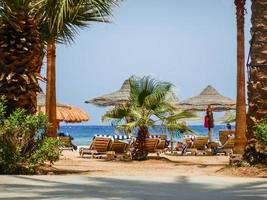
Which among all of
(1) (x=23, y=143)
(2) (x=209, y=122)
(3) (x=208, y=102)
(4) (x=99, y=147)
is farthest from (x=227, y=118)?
(1) (x=23, y=143)

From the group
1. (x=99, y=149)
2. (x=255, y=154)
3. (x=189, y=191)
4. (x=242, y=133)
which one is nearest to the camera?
(x=189, y=191)

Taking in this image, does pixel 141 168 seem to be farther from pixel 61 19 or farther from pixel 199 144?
pixel 199 144

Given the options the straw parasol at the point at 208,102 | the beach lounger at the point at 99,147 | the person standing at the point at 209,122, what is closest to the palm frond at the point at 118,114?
the beach lounger at the point at 99,147

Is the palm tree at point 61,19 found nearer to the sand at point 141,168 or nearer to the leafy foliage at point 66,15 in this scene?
the leafy foliage at point 66,15

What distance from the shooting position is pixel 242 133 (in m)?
15.4

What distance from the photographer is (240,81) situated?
15.0 metres

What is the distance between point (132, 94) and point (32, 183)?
365 inches

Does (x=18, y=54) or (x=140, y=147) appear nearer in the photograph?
(x=18, y=54)

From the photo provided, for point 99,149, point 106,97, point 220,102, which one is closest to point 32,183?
point 99,149

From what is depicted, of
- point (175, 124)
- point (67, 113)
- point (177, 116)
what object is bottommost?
point (175, 124)

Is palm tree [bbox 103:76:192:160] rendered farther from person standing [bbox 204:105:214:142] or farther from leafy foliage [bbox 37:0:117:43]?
person standing [bbox 204:105:214:142]

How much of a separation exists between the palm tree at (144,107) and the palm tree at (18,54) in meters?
Answer: 6.11

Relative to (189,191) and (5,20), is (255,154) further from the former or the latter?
(5,20)

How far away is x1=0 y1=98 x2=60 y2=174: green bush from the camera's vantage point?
1020 centimetres
